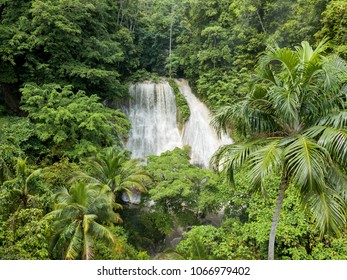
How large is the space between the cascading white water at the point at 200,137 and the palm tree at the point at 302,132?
1060 centimetres

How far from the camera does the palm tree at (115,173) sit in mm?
11117

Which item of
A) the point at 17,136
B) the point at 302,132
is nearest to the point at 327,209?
the point at 302,132

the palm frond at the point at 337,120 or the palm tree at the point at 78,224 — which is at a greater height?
the palm frond at the point at 337,120

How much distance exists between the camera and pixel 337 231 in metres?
4.29

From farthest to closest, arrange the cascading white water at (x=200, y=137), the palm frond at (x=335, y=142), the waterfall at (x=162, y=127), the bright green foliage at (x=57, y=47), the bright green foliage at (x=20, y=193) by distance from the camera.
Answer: the waterfall at (x=162, y=127) < the cascading white water at (x=200, y=137) < the bright green foliage at (x=57, y=47) < the bright green foliage at (x=20, y=193) < the palm frond at (x=335, y=142)

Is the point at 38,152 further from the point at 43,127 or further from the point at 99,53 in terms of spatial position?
the point at 99,53

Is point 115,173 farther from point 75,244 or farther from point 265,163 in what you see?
point 265,163

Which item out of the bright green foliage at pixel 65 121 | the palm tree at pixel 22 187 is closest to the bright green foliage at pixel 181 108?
the bright green foliage at pixel 65 121

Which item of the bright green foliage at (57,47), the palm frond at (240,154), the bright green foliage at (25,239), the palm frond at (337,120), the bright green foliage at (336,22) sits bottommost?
the bright green foliage at (25,239)

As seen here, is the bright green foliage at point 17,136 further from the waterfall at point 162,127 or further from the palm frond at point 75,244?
the waterfall at point 162,127

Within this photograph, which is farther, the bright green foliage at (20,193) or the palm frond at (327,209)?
the bright green foliage at (20,193)

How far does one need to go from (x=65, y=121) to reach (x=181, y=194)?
621cm

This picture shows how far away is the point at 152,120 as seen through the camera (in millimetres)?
17781

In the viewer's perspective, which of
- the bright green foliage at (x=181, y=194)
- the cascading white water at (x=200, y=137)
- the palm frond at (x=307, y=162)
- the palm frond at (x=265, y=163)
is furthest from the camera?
the cascading white water at (x=200, y=137)
